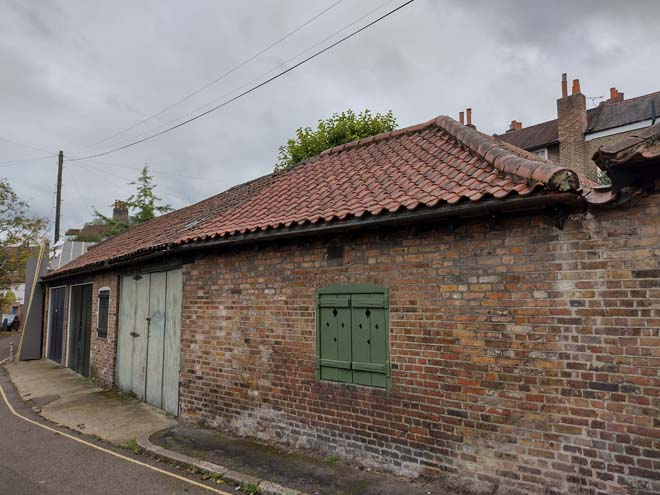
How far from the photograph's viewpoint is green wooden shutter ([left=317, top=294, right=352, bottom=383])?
5.22 metres

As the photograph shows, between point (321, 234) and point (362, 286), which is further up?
point (321, 234)

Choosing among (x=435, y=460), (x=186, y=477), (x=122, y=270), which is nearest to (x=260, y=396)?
(x=186, y=477)

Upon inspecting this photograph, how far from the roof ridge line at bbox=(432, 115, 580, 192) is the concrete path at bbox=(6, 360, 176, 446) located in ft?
20.5

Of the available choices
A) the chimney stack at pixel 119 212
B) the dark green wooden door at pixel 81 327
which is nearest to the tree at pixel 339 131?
the dark green wooden door at pixel 81 327

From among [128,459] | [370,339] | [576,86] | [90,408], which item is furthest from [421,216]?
[576,86]

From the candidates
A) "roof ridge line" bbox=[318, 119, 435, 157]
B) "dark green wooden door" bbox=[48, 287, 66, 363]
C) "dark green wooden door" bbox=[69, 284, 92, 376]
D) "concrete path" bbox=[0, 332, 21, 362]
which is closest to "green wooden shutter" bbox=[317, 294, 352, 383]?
"roof ridge line" bbox=[318, 119, 435, 157]

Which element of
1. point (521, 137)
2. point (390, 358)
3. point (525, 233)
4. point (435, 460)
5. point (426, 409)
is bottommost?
point (435, 460)

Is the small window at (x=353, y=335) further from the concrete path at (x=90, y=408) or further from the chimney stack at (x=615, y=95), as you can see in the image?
the chimney stack at (x=615, y=95)

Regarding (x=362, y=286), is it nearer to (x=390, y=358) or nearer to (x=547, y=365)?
(x=390, y=358)

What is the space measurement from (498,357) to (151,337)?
22.7 feet

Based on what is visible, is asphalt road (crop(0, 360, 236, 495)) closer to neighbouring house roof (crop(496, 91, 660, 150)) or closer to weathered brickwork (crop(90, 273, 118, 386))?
weathered brickwork (crop(90, 273, 118, 386))

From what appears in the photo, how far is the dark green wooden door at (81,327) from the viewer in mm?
11984

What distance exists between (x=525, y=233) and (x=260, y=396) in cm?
408

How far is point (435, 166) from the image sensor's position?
561 centimetres
